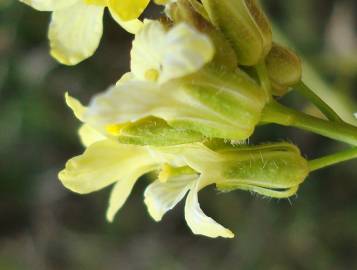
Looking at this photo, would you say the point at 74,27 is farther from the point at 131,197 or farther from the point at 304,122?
the point at 131,197

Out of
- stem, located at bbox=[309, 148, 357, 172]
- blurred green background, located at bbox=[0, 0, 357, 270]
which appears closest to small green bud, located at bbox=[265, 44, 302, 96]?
stem, located at bbox=[309, 148, 357, 172]

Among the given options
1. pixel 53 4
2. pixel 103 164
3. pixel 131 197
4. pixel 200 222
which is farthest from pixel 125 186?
pixel 131 197

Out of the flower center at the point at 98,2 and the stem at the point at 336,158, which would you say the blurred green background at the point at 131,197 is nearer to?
the stem at the point at 336,158

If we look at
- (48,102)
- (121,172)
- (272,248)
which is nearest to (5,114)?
(48,102)

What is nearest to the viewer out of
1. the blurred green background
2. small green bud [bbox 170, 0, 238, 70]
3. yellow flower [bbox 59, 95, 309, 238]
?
small green bud [bbox 170, 0, 238, 70]

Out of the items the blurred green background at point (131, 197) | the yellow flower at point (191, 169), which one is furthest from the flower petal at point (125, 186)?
the blurred green background at point (131, 197)

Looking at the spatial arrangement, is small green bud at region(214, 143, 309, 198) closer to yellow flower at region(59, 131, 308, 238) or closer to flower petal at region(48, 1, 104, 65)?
yellow flower at region(59, 131, 308, 238)
